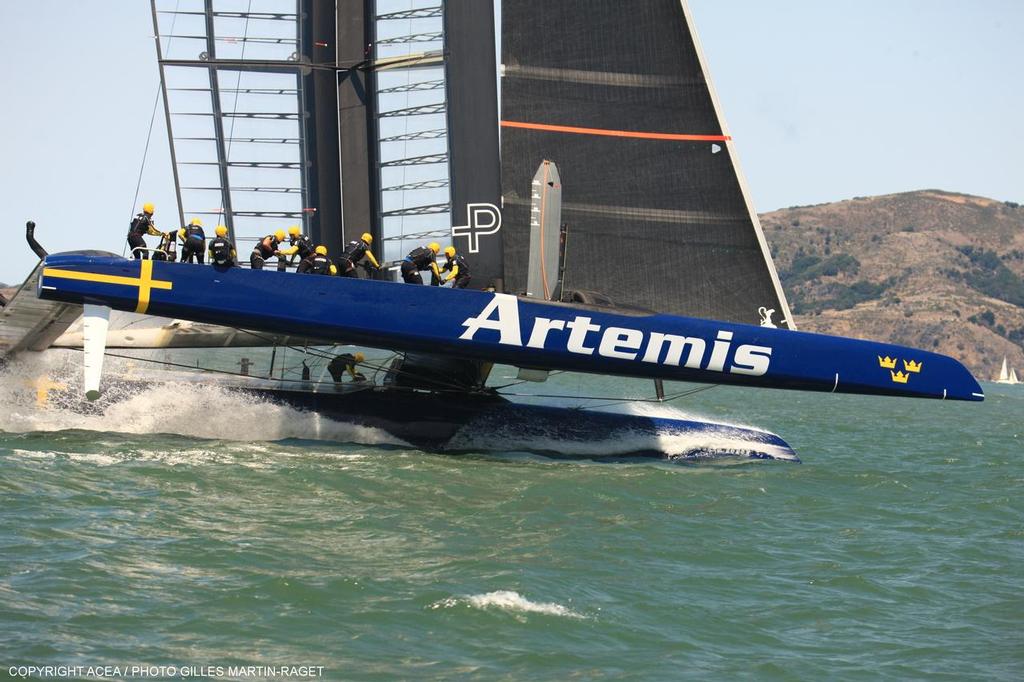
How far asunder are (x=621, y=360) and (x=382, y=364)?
119 inches

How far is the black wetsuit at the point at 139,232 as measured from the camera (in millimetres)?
10837

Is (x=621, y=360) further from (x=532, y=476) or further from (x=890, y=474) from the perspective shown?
(x=890, y=474)

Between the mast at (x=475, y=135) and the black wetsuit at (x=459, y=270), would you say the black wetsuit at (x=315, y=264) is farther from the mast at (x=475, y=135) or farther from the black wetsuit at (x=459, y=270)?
the mast at (x=475, y=135)

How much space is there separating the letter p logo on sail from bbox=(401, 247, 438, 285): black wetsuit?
0.89 m

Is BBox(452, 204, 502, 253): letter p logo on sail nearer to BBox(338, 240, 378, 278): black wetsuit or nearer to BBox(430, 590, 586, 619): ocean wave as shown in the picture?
BBox(338, 240, 378, 278): black wetsuit

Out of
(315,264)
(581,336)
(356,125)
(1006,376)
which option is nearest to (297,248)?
(315,264)

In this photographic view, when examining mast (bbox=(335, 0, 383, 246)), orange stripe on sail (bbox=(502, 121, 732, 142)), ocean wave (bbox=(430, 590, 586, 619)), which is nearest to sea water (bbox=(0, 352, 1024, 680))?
ocean wave (bbox=(430, 590, 586, 619))

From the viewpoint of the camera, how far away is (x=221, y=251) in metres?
10.3

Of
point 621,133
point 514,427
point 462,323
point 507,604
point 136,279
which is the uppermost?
point 621,133

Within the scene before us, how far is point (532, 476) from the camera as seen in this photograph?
409 inches

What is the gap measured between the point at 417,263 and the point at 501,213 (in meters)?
1.10

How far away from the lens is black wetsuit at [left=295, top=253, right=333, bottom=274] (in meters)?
10.9

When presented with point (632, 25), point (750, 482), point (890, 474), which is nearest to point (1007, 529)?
point (750, 482)

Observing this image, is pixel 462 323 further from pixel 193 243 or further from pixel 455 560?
pixel 455 560
